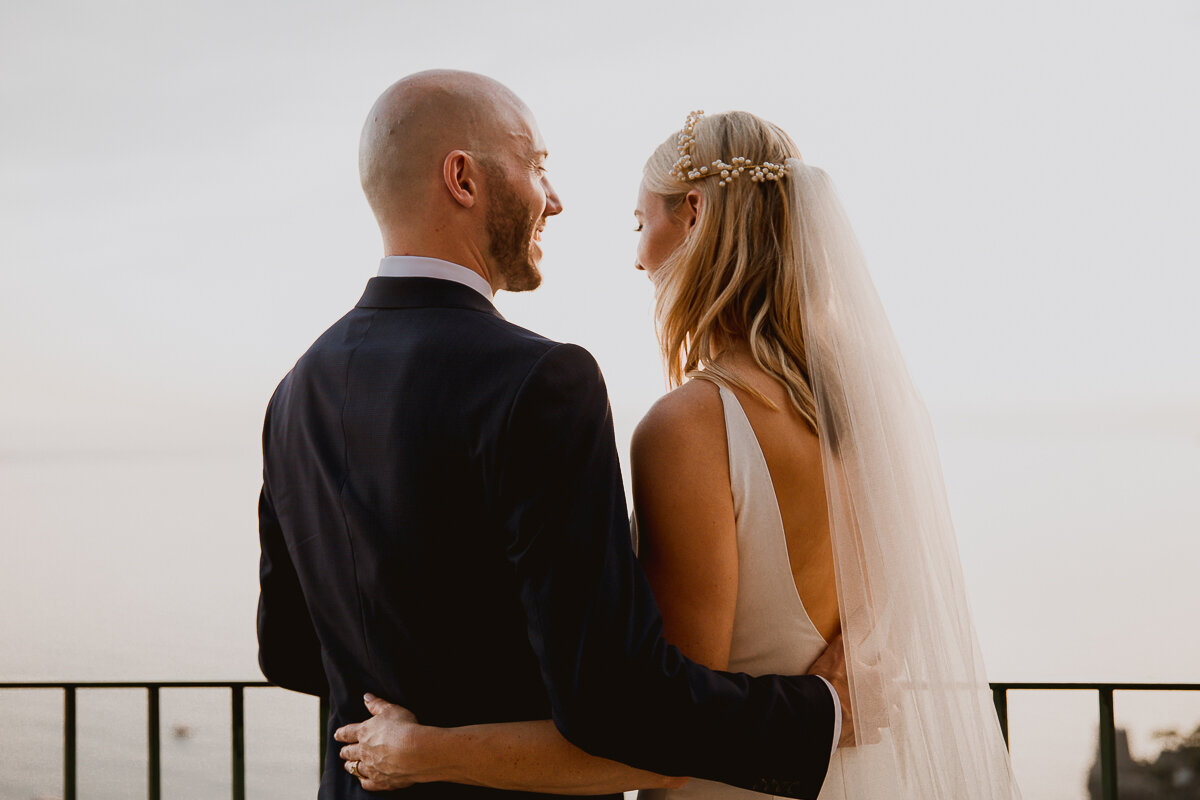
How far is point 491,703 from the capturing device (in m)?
1.14

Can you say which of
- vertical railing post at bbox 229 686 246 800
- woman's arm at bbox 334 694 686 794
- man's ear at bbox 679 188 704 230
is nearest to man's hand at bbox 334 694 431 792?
woman's arm at bbox 334 694 686 794

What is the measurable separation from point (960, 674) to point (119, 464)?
2307 centimetres

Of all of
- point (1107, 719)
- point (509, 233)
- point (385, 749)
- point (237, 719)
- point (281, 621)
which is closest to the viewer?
point (385, 749)

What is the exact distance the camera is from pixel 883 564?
58.1 inches

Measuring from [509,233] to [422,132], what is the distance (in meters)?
0.18

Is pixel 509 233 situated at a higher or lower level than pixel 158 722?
higher

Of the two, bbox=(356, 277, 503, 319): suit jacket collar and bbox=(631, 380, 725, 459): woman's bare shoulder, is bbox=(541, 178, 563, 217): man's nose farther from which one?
bbox=(631, 380, 725, 459): woman's bare shoulder

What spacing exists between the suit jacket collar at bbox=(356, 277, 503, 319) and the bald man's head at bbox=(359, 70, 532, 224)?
0.11m

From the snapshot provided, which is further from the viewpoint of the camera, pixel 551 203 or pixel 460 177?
pixel 551 203

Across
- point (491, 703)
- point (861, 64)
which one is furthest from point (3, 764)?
point (861, 64)

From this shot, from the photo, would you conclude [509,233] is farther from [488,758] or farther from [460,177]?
[488,758]

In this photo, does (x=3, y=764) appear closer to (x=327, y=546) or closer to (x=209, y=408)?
(x=327, y=546)

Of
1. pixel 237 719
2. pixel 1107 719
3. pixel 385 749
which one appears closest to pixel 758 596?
pixel 385 749

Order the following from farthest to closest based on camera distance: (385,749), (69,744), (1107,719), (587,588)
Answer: (69,744) < (1107,719) < (385,749) < (587,588)
